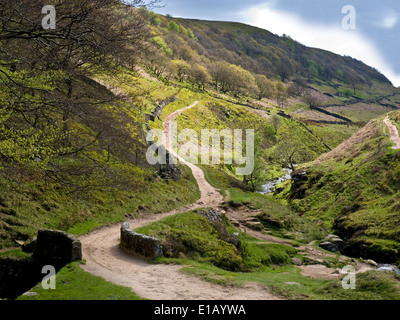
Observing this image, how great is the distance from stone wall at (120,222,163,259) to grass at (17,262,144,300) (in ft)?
13.3

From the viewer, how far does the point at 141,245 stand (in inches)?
690

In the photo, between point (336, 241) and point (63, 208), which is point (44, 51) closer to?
point (63, 208)

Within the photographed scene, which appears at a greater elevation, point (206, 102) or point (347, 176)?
point (206, 102)

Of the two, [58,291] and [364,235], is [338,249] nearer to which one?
[364,235]

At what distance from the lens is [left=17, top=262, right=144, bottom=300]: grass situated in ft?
36.0

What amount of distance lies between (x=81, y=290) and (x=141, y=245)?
591cm

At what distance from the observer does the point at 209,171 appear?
Result: 52156 mm

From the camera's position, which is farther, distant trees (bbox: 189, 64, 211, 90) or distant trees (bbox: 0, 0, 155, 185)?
distant trees (bbox: 189, 64, 211, 90)

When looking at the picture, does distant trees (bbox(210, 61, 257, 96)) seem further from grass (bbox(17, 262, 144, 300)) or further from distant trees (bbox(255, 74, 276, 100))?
grass (bbox(17, 262, 144, 300))

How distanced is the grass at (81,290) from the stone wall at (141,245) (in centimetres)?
407

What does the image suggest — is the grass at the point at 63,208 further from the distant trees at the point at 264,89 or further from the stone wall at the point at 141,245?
the distant trees at the point at 264,89

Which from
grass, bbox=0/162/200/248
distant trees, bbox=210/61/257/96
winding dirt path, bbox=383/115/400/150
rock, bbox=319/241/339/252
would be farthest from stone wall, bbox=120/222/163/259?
distant trees, bbox=210/61/257/96
